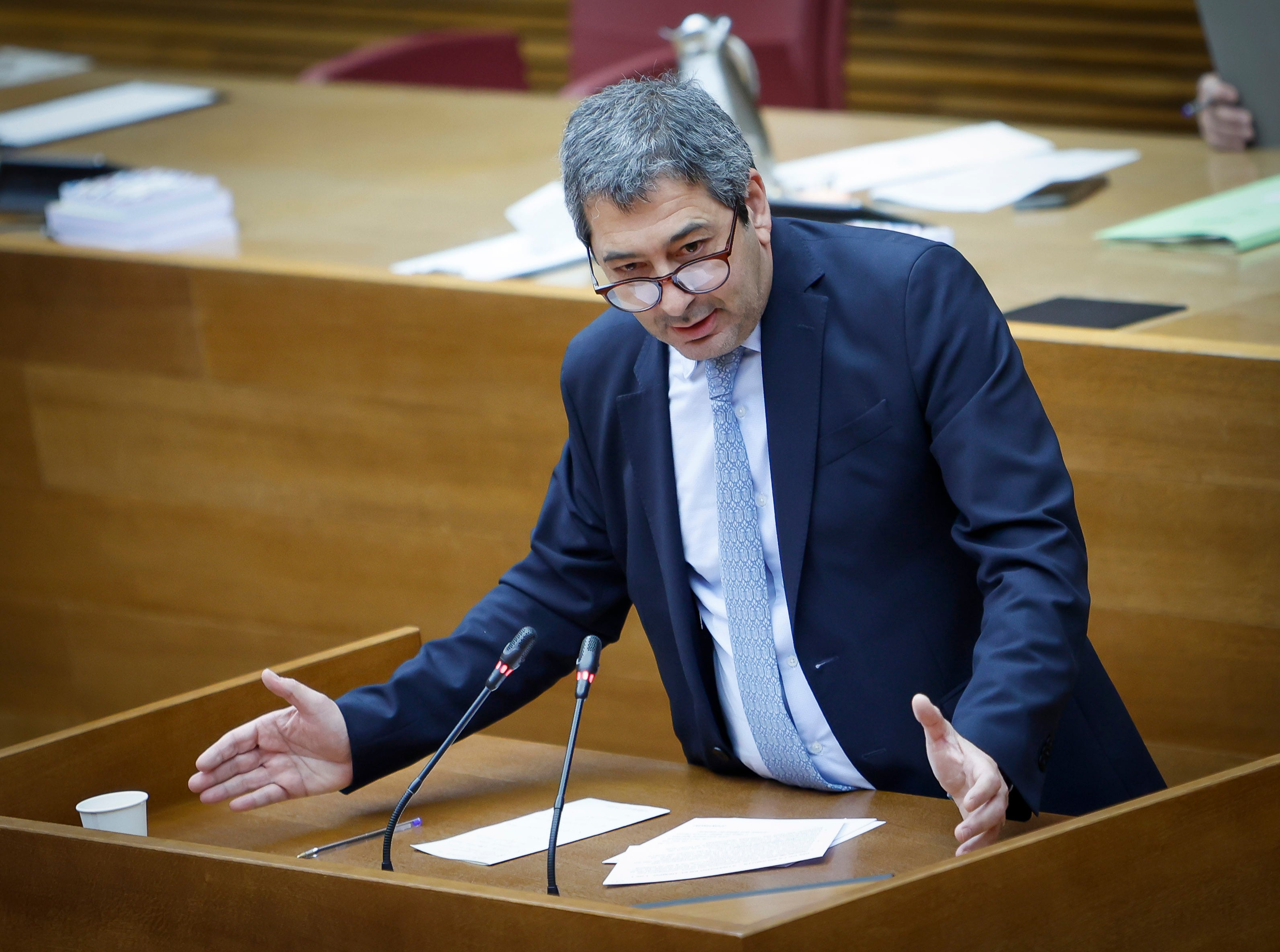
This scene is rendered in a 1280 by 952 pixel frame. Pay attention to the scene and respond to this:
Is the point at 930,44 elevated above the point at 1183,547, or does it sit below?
above

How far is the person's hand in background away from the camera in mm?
3295

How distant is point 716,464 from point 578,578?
0.25 meters

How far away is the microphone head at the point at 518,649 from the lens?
169 centimetres

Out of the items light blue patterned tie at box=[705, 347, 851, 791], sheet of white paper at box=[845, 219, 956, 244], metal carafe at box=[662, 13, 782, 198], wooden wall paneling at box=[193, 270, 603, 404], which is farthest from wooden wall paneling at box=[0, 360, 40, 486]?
light blue patterned tie at box=[705, 347, 851, 791]

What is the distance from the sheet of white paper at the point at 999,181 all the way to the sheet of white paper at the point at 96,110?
6.69ft

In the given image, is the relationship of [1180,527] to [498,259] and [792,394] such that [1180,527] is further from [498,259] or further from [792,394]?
[498,259]

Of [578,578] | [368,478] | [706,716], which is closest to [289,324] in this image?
[368,478]

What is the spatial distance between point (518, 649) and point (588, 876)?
236 mm

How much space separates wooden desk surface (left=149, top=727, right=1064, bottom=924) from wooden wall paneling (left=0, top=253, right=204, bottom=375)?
133cm

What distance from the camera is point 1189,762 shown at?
243 cm

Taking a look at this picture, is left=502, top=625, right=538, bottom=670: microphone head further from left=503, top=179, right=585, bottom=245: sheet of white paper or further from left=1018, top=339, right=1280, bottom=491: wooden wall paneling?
left=503, top=179, right=585, bottom=245: sheet of white paper

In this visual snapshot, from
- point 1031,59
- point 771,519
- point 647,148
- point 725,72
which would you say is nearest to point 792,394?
point 771,519

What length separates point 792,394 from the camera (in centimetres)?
184

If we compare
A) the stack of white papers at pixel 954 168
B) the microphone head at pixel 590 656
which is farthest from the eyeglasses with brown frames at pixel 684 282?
the stack of white papers at pixel 954 168
